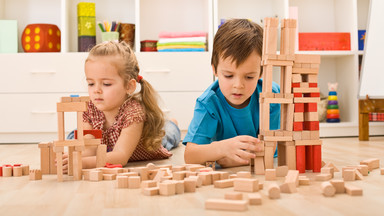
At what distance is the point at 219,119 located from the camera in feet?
4.81

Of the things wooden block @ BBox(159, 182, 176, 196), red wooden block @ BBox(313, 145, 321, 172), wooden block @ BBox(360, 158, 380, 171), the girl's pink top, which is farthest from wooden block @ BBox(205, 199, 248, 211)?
the girl's pink top

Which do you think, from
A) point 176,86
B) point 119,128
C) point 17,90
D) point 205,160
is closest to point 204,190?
point 205,160

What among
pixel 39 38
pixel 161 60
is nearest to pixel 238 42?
pixel 161 60

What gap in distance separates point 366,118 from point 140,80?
133cm

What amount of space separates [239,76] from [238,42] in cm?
10

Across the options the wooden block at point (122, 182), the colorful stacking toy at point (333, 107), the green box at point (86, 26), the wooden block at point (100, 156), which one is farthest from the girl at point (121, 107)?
the colorful stacking toy at point (333, 107)

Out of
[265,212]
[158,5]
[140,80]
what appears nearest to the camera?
[265,212]

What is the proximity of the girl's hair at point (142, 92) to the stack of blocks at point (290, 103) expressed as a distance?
513 mm

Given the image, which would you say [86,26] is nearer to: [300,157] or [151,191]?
[300,157]

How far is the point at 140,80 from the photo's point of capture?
5.57 feet

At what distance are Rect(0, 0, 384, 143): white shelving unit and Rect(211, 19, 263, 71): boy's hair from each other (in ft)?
3.87

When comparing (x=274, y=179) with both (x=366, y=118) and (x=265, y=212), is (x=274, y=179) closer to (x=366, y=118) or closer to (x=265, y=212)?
(x=265, y=212)

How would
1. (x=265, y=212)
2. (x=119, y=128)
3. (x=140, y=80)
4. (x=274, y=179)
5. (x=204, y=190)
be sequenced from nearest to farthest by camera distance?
(x=265, y=212)
(x=204, y=190)
(x=274, y=179)
(x=119, y=128)
(x=140, y=80)

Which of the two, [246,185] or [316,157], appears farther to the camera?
[316,157]
